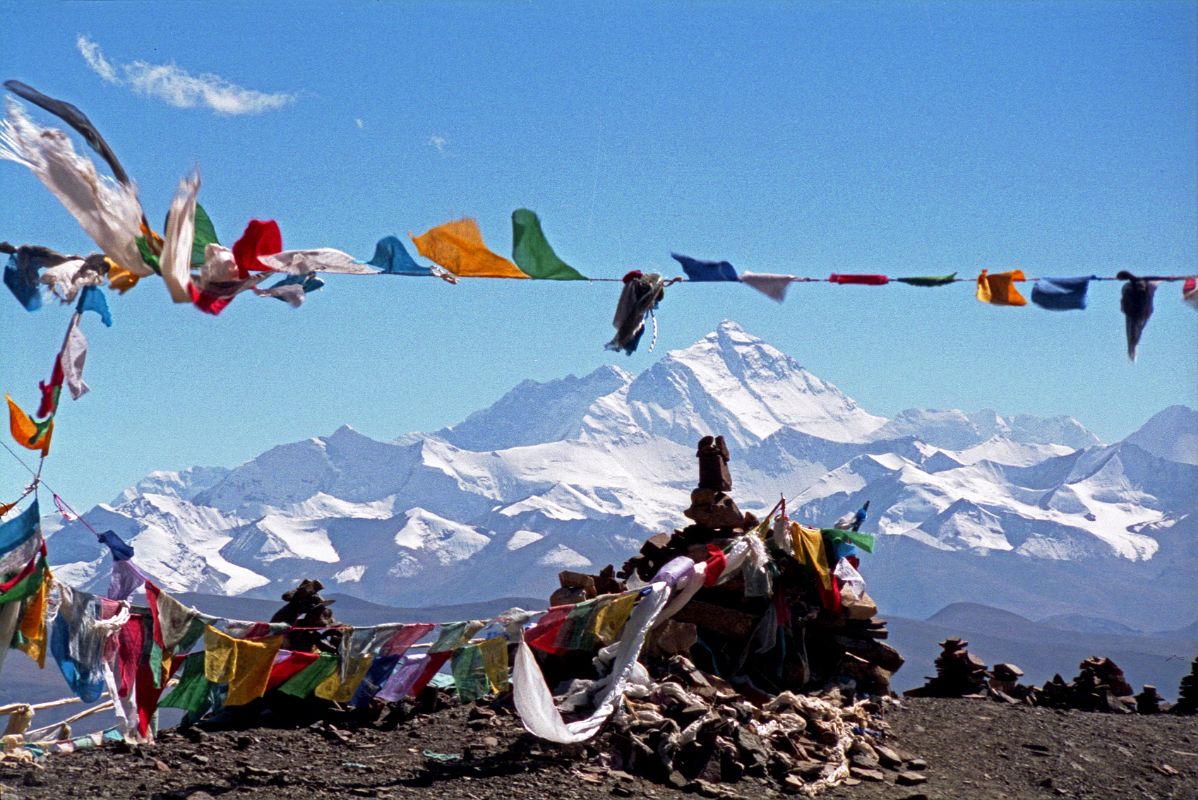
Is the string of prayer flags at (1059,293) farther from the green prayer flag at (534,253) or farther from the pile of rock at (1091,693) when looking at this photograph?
the pile of rock at (1091,693)

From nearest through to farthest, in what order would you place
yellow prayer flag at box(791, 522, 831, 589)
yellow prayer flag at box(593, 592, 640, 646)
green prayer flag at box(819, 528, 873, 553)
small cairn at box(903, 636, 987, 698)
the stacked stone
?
yellow prayer flag at box(593, 592, 640, 646), yellow prayer flag at box(791, 522, 831, 589), green prayer flag at box(819, 528, 873, 553), the stacked stone, small cairn at box(903, 636, 987, 698)

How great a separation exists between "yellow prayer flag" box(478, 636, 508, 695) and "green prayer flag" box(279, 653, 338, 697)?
1.62 meters

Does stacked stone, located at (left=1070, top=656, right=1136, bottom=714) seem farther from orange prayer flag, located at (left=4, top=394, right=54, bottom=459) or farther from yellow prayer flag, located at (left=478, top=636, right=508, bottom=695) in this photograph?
orange prayer flag, located at (left=4, top=394, right=54, bottom=459)

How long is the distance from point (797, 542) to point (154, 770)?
7634mm

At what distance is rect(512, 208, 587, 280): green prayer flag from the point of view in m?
12.3

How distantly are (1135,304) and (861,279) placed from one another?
2416mm

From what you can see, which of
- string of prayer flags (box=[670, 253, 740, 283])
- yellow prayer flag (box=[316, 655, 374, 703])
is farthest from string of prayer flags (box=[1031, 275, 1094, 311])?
yellow prayer flag (box=[316, 655, 374, 703])

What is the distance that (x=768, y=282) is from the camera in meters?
12.8

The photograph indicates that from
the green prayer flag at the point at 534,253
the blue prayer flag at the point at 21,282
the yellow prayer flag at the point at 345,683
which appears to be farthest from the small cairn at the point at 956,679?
the blue prayer flag at the point at 21,282

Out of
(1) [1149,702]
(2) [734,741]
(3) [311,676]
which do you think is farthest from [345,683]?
(1) [1149,702]

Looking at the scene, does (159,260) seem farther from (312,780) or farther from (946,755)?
(946,755)

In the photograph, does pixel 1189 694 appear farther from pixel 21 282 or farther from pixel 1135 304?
pixel 21 282

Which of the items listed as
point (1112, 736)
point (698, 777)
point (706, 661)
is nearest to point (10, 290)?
point (698, 777)

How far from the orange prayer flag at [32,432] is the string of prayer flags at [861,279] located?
7.24 meters
